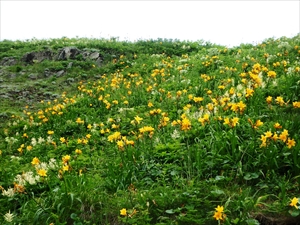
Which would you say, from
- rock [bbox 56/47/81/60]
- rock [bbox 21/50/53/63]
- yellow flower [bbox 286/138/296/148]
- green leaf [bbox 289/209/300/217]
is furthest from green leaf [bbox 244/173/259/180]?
rock [bbox 21/50/53/63]

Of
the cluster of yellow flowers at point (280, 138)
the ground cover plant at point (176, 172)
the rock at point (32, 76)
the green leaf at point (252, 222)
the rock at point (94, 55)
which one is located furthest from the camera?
the rock at point (94, 55)

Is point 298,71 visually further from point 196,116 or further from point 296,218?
point 296,218

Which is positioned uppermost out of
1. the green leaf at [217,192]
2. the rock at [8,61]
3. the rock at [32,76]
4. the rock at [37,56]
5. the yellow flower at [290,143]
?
the rock at [37,56]

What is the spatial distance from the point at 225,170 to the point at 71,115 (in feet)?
17.7

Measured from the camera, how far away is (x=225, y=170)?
3979mm

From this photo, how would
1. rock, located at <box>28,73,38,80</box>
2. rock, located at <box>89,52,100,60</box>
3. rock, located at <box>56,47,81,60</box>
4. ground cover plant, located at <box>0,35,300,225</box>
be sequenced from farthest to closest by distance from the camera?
1. rock, located at <box>56,47,81,60</box>
2. rock, located at <box>89,52,100,60</box>
3. rock, located at <box>28,73,38,80</box>
4. ground cover plant, located at <box>0,35,300,225</box>

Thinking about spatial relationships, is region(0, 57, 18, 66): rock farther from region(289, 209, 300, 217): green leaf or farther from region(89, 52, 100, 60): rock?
region(289, 209, 300, 217): green leaf

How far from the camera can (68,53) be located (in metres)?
16.1

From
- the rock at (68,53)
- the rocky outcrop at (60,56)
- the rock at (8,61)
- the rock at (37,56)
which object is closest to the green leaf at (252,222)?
the rocky outcrop at (60,56)

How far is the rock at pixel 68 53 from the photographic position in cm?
1595

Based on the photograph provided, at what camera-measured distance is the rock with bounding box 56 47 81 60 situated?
1595 cm

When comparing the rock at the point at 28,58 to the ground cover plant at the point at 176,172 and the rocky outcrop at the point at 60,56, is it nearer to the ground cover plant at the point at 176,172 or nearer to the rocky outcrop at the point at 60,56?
the rocky outcrop at the point at 60,56

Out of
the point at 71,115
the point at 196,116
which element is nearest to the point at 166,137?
the point at 196,116

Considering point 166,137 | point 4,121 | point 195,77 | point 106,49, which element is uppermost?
point 106,49
